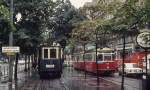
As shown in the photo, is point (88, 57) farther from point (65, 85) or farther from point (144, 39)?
point (144, 39)

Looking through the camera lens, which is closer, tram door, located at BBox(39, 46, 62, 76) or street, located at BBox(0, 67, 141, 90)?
street, located at BBox(0, 67, 141, 90)

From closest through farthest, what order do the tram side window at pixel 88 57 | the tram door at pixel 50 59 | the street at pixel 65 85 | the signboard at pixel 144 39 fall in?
the signboard at pixel 144 39, the street at pixel 65 85, the tram door at pixel 50 59, the tram side window at pixel 88 57

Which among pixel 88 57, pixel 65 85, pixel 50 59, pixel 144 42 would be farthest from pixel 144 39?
pixel 88 57

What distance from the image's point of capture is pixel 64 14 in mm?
69875

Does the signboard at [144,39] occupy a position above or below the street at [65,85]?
above

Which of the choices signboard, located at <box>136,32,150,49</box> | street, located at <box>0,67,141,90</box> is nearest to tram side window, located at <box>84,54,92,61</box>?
street, located at <box>0,67,141,90</box>

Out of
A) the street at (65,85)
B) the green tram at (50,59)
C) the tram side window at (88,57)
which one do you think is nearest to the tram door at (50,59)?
the green tram at (50,59)

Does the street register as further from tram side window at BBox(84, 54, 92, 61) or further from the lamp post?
tram side window at BBox(84, 54, 92, 61)

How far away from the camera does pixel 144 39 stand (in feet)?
49.8

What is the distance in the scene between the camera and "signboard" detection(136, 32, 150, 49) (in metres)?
14.8

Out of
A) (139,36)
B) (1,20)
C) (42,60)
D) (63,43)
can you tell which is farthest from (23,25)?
(63,43)

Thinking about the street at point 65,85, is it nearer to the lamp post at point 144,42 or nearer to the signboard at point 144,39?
the lamp post at point 144,42

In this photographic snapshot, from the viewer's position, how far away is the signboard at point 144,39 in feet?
48.7

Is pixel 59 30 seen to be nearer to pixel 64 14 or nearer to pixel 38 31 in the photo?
pixel 64 14
